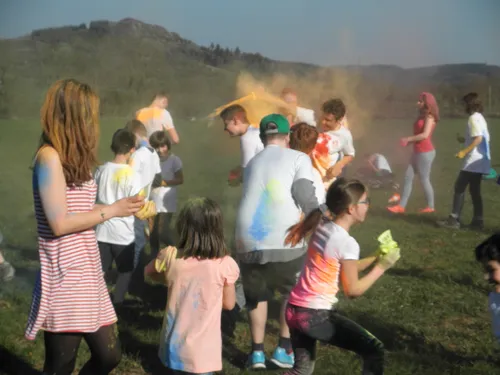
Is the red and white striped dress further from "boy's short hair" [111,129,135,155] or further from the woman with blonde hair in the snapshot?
"boy's short hair" [111,129,135,155]

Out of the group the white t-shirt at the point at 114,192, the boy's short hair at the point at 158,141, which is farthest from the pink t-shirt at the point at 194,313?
the boy's short hair at the point at 158,141

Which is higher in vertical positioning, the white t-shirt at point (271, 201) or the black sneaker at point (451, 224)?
the white t-shirt at point (271, 201)

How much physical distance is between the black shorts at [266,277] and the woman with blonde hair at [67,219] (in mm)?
1382

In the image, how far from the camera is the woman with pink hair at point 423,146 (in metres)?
9.60

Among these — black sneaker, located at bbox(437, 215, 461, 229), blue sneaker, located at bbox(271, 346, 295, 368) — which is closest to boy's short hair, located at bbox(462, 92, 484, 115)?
black sneaker, located at bbox(437, 215, 461, 229)

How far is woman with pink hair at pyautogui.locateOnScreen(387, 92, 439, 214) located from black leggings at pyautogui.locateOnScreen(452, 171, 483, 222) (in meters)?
0.93

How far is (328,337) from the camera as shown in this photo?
3486 mm

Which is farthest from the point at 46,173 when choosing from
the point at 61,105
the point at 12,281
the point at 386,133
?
the point at 386,133

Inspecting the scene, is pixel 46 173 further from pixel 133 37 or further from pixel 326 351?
pixel 133 37

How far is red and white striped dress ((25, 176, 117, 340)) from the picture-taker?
303 centimetres

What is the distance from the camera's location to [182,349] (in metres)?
3.31

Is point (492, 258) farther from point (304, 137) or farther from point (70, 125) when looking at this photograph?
point (70, 125)

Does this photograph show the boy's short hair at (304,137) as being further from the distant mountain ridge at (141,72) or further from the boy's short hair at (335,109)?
the distant mountain ridge at (141,72)

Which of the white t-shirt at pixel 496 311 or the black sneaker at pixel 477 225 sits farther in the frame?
the black sneaker at pixel 477 225
